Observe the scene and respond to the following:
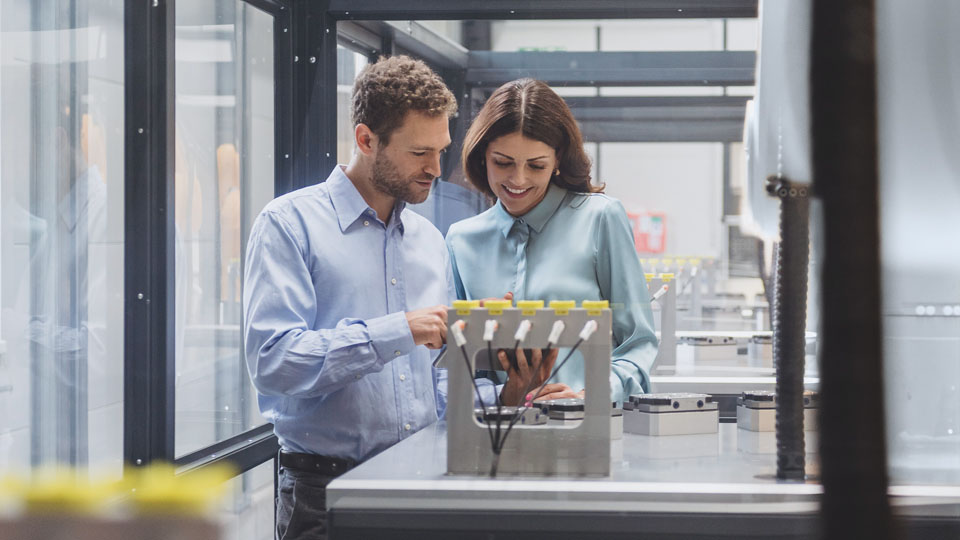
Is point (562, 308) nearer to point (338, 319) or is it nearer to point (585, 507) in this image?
point (585, 507)

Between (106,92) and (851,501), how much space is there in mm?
2426

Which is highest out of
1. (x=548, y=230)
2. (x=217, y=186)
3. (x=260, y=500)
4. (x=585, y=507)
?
(x=217, y=186)

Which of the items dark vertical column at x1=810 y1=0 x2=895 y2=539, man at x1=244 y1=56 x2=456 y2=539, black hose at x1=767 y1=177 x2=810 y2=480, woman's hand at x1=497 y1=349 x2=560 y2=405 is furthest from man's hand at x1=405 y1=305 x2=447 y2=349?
dark vertical column at x1=810 y1=0 x2=895 y2=539

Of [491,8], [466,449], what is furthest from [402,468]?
[491,8]

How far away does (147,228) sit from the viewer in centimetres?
240

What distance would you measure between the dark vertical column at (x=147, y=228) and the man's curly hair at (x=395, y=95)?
0.86 metres

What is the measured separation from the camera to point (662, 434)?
149 centimetres

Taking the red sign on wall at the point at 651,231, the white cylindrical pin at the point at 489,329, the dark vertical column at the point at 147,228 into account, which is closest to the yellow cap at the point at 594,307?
the white cylindrical pin at the point at 489,329

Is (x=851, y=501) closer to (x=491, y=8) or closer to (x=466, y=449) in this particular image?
(x=466, y=449)

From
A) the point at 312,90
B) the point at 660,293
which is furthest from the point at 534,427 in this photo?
the point at 312,90

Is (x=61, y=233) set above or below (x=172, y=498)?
above

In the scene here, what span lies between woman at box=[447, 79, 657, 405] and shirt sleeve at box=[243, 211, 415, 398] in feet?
1.18

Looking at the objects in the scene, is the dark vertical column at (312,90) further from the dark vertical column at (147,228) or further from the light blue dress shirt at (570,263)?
the light blue dress shirt at (570,263)

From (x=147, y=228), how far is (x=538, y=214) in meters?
1.07
